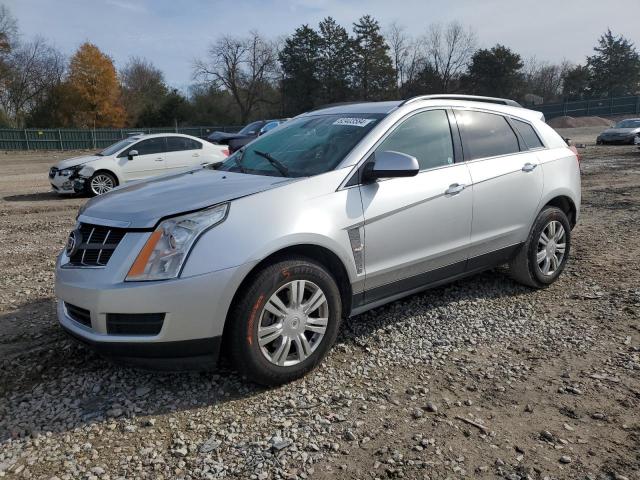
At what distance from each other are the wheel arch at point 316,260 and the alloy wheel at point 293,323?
0.58ft

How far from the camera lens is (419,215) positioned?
3.80 m

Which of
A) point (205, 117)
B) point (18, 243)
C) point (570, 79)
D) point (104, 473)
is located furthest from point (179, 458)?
point (570, 79)

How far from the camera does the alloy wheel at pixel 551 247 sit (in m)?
4.91

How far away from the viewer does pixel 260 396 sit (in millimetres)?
3180

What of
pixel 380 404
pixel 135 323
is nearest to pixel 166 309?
pixel 135 323

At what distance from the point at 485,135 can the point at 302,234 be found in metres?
2.24

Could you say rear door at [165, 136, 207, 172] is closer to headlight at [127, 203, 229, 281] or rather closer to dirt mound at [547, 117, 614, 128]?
headlight at [127, 203, 229, 281]

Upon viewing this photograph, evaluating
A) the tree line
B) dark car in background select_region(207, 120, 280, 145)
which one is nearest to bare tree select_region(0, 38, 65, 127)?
the tree line

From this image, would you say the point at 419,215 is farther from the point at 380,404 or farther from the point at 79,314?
the point at 79,314

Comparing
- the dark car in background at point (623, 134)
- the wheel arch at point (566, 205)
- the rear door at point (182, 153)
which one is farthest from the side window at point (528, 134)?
the dark car in background at point (623, 134)

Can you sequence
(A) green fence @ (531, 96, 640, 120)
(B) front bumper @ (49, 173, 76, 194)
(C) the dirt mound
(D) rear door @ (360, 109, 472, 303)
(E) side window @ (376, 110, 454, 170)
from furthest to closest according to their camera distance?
(A) green fence @ (531, 96, 640, 120)
(C) the dirt mound
(B) front bumper @ (49, 173, 76, 194)
(E) side window @ (376, 110, 454, 170)
(D) rear door @ (360, 109, 472, 303)

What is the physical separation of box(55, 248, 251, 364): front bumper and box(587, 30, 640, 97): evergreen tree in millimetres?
73031

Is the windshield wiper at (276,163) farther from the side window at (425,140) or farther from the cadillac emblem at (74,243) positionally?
the cadillac emblem at (74,243)

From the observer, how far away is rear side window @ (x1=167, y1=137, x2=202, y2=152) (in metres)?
13.5
